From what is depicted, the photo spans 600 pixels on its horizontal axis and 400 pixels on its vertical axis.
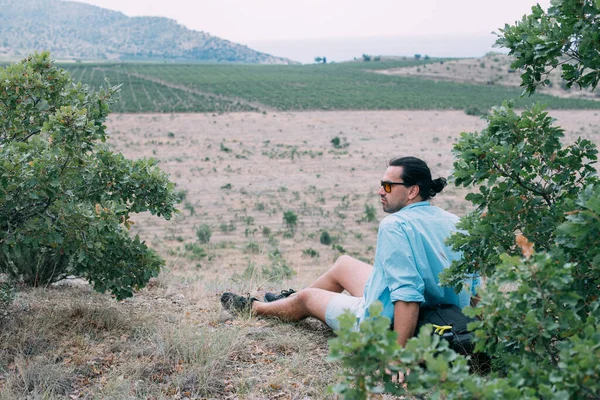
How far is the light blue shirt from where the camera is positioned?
9.39 feet

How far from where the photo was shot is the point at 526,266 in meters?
1.78

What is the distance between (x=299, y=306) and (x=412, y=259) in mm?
1217

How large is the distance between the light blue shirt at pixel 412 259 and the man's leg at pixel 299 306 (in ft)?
2.01

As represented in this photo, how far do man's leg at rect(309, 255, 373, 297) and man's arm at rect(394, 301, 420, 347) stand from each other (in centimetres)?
93

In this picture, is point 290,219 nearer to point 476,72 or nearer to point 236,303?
point 236,303

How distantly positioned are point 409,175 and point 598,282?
133 cm

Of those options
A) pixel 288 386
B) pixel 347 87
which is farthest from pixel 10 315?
pixel 347 87

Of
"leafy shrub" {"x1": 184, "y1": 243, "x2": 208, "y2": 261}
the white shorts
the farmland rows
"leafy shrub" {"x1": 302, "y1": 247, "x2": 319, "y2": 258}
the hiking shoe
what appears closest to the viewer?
the white shorts

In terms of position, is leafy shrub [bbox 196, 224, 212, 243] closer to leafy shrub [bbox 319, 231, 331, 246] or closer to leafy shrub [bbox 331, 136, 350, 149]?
leafy shrub [bbox 319, 231, 331, 246]

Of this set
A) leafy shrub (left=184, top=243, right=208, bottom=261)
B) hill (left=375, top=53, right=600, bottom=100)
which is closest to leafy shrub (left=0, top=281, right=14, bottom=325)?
leafy shrub (left=184, top=243, right=208, bottom=261)

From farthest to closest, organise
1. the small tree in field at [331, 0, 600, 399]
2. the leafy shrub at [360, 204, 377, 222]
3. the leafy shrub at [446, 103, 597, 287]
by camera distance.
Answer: the leafy shrub at [360, 204, 377, 222]
the leafy shrub at [446, 103, 597, 287]
the small tree in field at [331, 0, 600, 399]

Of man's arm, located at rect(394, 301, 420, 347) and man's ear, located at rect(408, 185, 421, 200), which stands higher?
man's ear, located at rect(408, 185, 421, 200)

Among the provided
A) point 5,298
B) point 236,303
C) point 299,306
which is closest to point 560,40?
point 299,306

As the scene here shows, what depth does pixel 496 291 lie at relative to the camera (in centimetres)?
180
